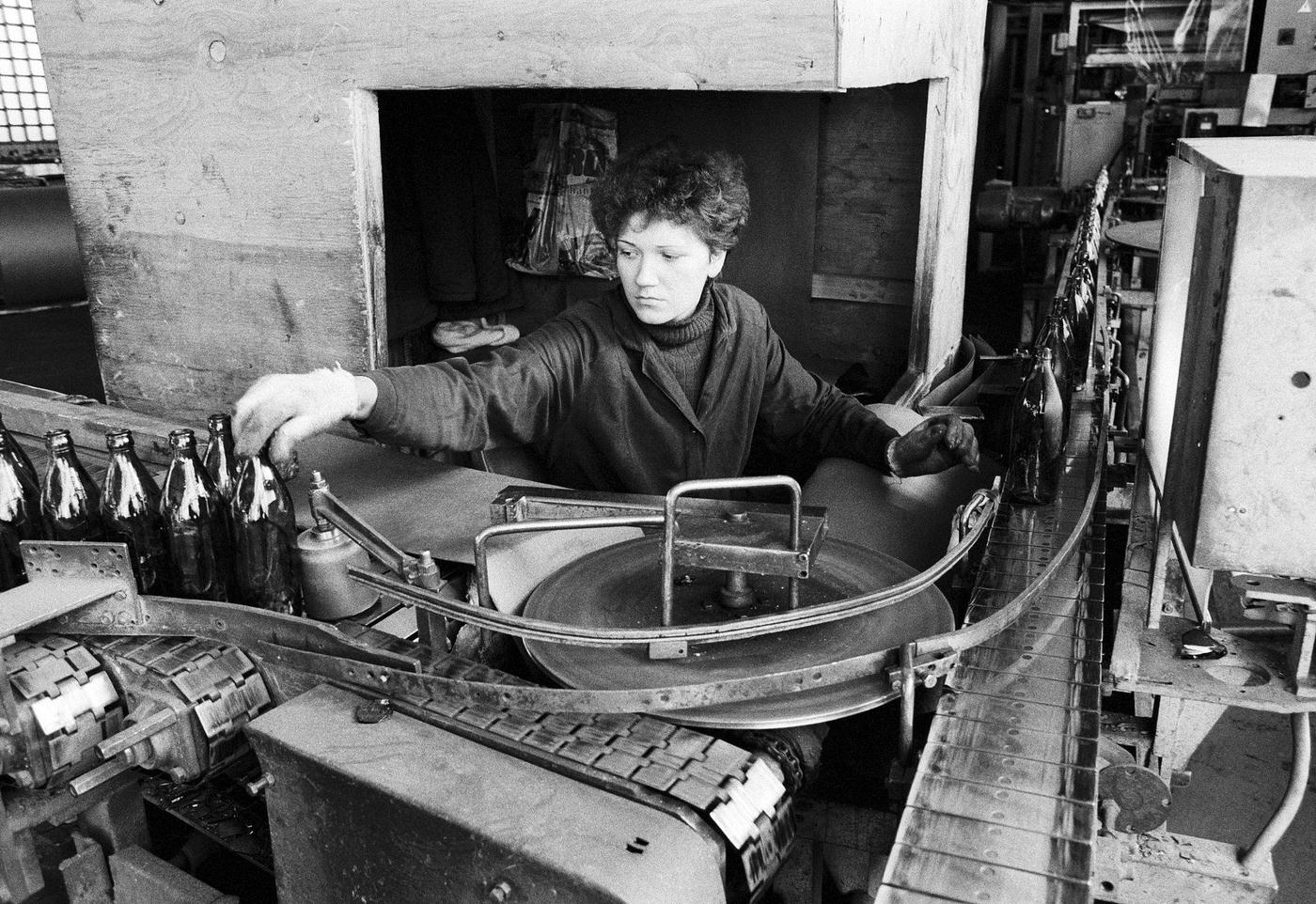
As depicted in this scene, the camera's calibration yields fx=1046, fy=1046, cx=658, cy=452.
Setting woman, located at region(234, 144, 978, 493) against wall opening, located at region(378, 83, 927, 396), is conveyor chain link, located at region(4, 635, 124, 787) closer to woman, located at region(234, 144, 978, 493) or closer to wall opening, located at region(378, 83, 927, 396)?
woman, located at region(234, 144, 978, 493)

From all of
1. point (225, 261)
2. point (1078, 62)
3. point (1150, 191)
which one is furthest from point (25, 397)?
point (1078, 62)

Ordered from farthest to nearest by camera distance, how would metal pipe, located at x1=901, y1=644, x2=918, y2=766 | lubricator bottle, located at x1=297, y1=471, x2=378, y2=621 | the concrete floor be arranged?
the concrete floor → lubricator bottle, located at x1=297, y1=471, x2=378, y2=621 → metal pipe, located at x1=901, y1=644, x2=918, y2=766

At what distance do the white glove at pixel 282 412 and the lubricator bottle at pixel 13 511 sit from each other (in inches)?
19.5

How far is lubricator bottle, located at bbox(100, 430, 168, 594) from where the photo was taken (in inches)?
64.1

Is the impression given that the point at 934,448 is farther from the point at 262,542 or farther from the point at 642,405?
the point at 262,542

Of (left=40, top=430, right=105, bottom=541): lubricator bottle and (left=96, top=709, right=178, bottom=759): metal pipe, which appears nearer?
(left=96, top=709, right=178, bottom=759): metal pipe

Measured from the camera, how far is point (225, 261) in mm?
2211

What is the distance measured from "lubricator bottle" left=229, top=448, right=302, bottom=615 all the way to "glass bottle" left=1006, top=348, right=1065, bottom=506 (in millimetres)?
1153

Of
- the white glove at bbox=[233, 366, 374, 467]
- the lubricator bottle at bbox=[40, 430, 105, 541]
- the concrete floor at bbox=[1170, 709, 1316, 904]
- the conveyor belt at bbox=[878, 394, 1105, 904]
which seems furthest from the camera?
the concrete floor at bbox=[1170, 709, 1316, 904]

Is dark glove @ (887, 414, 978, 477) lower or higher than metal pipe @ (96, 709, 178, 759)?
higher

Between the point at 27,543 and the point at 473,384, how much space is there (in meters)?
0.72

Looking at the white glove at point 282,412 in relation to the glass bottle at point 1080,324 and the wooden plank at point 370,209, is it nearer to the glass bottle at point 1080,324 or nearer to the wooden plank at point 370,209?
the wooden plank at point 370,209

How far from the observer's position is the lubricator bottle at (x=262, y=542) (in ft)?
5.32

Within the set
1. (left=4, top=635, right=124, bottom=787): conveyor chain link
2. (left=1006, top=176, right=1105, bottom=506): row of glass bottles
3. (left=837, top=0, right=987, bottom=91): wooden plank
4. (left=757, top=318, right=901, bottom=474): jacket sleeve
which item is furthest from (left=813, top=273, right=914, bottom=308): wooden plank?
(left=4, top=635, right=124, bottom=787): conveyor chain link
